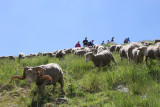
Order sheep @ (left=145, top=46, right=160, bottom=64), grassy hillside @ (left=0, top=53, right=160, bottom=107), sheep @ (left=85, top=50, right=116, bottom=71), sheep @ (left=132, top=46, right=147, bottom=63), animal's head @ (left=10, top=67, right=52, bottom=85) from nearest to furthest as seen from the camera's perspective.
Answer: grassy hillside @ (left=0, top=53, right=160, bottom=107) < animal's head @ (left=10, top=67, right=52, bottom=85) < sheep @ (left=145, top=46, right=160, bottom=64) < sheep @ (left=132, top=46, right=147, bottom=63) < sheep @ (left=85, top=50, right=116, bottom=71)

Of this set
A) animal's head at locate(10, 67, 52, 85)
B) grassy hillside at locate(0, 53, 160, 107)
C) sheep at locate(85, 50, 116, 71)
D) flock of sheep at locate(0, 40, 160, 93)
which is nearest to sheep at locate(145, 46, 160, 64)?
flock of sheep at locate(0, 40, 160, 93)

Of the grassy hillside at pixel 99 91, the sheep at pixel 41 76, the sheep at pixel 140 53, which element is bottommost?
the grassy hillside at pixel 99 91

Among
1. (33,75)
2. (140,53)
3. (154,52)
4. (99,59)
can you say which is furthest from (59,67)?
→ (154,52)

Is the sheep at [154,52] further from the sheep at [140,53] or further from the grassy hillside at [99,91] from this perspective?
the grassy hillside at [99,91]

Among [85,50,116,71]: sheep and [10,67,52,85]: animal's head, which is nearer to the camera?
[10,67,52,85]: animal's head

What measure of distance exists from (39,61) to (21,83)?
503cm

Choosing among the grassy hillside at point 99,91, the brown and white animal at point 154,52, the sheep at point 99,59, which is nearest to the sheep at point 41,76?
the grassy hillside at point 99,91

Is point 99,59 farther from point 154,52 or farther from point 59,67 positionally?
point 59,67

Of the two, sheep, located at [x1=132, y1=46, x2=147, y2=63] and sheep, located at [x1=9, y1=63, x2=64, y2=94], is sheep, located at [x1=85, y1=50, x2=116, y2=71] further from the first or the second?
sheep, located at [x1=9, y1=63, x2=64, y2=94]

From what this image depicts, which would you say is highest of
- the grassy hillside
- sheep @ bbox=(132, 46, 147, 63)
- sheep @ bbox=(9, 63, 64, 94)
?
sheep @ bbox=(132, 46, 147, 63)

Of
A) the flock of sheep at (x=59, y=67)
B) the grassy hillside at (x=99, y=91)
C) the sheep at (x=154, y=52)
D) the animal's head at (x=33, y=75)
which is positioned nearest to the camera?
the grassy hillside at (x=99, y=91)

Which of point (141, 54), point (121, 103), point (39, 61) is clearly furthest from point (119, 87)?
point (39, 61)

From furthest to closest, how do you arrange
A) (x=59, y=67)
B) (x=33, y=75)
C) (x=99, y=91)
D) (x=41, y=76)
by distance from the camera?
1. (x=59, y=67)
2. (x=99, y=91)
3. (x=41, y=76)
4. (x=33, y=75)

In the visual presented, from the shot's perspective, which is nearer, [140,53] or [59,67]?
[59,67]
